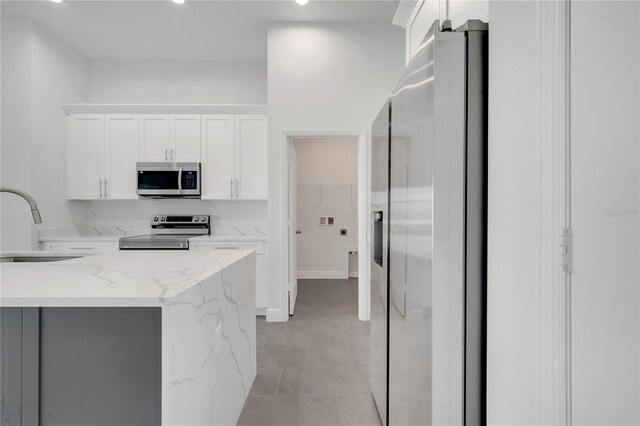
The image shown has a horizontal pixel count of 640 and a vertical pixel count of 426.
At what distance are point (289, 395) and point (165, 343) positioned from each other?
1.34 meters

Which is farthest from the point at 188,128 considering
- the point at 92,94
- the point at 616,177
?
the point at 616,177

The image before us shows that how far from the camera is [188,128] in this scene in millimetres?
3844

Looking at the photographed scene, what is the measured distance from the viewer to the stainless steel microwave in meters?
3.77

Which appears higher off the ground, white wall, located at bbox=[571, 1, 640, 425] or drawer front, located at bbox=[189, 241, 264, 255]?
white wall, located at bbox=[571, 1, 640, 425]

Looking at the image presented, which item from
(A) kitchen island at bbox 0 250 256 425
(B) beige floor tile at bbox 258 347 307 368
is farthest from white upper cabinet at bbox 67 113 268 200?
(A) kitchen island at bbox 0 250 256 425

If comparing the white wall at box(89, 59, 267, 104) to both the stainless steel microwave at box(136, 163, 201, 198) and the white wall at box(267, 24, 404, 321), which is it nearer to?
the white wall at box(267, 24, 404, 321)

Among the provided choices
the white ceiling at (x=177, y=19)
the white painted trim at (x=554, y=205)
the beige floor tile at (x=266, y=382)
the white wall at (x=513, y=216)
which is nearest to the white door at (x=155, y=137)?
the white ceiling at (x=177, y=19)

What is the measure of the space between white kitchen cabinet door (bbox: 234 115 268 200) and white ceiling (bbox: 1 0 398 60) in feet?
3.06

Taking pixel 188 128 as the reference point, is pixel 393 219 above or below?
below

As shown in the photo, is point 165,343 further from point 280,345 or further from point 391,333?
point 280,345

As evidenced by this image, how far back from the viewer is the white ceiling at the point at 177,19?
320 cm

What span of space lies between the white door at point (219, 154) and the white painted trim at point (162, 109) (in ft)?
0.29

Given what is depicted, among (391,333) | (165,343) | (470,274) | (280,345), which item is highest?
(470,274)

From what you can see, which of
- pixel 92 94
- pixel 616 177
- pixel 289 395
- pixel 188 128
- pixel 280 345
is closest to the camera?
pixel 616 177
